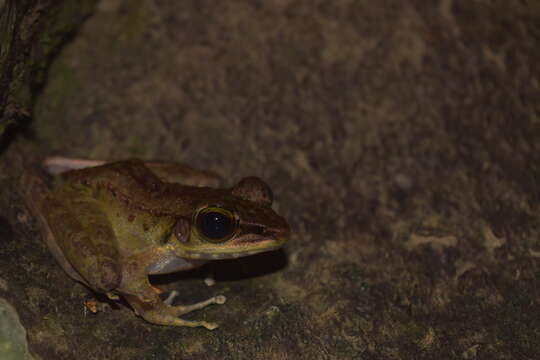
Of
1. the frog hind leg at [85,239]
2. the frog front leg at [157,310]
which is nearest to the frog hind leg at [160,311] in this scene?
the frog front leg at [157,310]

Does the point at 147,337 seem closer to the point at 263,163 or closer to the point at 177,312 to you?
the point at 177,312

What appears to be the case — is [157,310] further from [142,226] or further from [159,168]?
[159,168]

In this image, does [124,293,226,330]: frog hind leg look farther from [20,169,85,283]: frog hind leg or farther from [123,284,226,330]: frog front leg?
[20,169,85,283]: frog hind leg

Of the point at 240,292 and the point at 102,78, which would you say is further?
the point at 102,78

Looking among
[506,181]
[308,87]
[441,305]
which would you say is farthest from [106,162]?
[506,181]

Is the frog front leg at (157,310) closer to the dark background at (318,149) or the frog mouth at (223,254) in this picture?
the dark background at (318,149)

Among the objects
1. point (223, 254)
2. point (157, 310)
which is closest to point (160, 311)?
point (157, 310)
